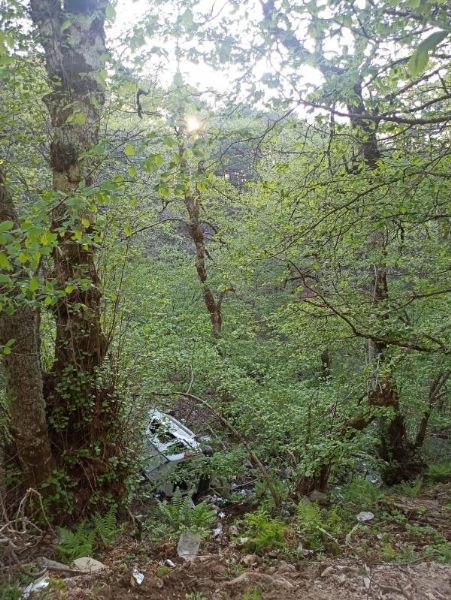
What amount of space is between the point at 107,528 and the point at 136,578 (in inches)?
61.1

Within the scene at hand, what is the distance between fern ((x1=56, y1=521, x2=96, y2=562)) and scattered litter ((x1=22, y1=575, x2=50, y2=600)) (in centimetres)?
91

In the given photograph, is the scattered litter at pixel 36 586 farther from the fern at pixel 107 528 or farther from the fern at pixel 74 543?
the fern at pixel 107 528

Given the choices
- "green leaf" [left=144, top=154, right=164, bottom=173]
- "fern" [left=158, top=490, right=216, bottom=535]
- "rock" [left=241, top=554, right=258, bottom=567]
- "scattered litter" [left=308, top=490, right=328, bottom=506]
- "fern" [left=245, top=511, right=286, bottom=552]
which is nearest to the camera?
"green leaf" [left=144, top=154, right=164, bottom=173]

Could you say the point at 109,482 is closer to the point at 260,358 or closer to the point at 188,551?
the point at 188,551

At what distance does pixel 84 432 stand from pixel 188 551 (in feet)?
6.61

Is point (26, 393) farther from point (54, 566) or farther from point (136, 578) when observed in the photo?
point (136, 578)

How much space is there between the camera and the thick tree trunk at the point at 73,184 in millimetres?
5742

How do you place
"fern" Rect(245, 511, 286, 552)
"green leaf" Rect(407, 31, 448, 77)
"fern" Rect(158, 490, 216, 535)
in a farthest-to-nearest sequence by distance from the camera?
"fern" Rect(158, 490, 216, 535) → "fern" Rect(245, 511, 286, 552) → "green leaf" Rect(407, 31, 448, 77)

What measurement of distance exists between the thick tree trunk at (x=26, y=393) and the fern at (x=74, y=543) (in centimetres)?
68

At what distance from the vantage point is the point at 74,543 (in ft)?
16.1

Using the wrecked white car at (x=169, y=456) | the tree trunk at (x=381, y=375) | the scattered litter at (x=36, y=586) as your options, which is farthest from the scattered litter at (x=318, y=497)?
the scattered litter at (x=36, y=586)

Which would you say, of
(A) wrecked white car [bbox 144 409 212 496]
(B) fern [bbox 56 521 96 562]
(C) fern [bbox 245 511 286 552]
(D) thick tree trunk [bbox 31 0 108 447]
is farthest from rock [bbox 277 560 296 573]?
(A) wrecked white car [bbox 144 409 212 496]

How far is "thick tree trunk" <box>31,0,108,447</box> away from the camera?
5742mm

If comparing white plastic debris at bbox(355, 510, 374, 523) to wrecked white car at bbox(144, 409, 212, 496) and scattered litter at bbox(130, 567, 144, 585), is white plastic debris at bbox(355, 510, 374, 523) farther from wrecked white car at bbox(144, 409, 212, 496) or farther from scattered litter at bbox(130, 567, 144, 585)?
scattered litter at bbox(130, 567, 144, 585)
